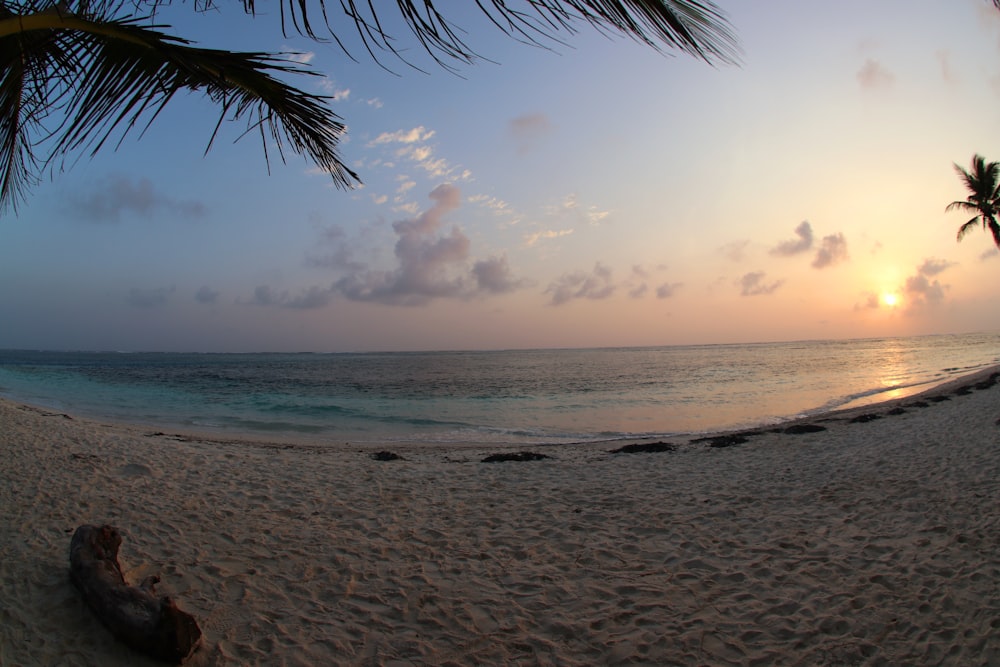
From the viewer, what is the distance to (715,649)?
11.9 feet

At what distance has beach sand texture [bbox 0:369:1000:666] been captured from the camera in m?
3.64

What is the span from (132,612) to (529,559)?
3.28 meters

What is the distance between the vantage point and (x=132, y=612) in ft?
11.1

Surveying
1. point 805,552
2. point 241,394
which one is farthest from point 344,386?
point 805,552

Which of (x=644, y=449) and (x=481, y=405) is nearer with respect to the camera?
(x=644, y=449)

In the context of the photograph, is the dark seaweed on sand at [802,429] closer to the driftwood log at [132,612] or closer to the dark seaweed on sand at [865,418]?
the dark seaweed on sand at [865,418]

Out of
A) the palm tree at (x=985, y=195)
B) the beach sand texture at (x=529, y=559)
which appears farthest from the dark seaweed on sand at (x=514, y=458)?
the palm tree at (x=985, y=195)

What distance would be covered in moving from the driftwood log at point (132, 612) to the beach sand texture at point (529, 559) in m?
0.10

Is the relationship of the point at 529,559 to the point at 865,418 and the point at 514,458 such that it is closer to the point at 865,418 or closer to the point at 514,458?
the point at 514,458

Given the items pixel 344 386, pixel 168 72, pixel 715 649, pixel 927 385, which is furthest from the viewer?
pixel 344 386

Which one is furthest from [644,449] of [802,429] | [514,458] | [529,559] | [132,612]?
[132,612]

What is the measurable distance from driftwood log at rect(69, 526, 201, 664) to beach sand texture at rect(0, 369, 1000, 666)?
0.34 feet

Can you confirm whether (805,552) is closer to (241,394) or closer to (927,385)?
(927,385)

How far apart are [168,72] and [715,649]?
4539mm
